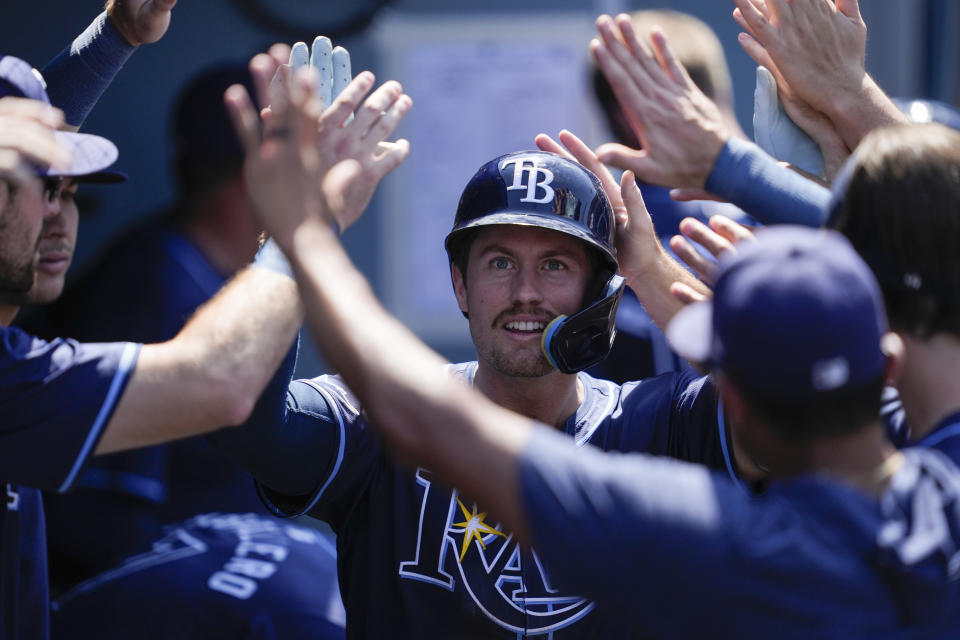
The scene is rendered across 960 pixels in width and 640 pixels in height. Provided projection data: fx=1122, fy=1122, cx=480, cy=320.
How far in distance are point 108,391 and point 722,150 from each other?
1326 mm

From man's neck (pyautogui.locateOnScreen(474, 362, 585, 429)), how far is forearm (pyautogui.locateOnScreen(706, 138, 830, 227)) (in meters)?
0.62

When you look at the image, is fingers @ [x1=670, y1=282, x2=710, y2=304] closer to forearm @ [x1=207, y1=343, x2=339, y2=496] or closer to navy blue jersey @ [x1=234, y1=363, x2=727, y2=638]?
navy blue jersey @ [x1=234, y1=363, x2=727, y2=638]

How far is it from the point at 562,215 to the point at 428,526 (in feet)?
2.58

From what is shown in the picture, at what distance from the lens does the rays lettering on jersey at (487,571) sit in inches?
92.5

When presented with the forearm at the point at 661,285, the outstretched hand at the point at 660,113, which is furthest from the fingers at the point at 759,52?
the forearm at the point at 661,285

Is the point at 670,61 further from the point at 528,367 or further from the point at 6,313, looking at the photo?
the point at 6,313

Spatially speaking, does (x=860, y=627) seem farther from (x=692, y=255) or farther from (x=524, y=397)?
(x=524, y=397)

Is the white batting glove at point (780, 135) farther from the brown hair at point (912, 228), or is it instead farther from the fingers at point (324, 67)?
the fingers at point (324, 67)

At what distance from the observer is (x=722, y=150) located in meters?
2.38

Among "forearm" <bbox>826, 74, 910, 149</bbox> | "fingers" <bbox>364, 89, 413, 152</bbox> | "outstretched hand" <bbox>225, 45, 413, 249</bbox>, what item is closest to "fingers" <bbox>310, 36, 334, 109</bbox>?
"fingers" <bbox>364, 89, 413, 152</bbox>

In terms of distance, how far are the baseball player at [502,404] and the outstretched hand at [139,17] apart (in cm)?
87

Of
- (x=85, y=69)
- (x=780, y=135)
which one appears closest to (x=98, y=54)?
(x=85, y=69)

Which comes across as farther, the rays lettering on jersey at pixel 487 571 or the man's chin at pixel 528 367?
the man's chin at pixel 528 367

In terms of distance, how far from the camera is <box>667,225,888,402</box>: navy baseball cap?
1.55m
